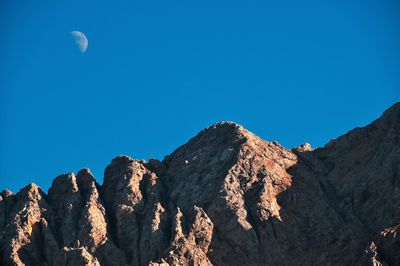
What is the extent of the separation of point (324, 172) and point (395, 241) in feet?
91.4

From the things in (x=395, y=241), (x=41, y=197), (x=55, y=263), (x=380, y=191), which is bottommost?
(x=395, y=241)

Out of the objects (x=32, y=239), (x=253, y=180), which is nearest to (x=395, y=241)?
(x=253, y=180)

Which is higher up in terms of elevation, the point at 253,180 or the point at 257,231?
the point at 253,180

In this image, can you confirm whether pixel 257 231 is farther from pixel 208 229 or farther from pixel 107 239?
pixel 107 239

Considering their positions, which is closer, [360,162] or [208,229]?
[208,229]

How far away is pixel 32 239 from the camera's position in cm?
10550

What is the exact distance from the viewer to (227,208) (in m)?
105

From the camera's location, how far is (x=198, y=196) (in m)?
110

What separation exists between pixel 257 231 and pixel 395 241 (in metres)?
19.9

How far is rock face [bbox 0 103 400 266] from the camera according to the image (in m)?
98.3

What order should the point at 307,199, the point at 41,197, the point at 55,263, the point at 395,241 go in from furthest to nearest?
the point at 41,197, the point at 307,199, the point at 55,263, the point at 395,241

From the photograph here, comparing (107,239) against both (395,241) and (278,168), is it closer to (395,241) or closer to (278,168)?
A: (278,168)

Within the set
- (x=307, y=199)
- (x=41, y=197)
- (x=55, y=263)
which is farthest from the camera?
(x=41, y=197)

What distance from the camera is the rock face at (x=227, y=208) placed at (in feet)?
323
